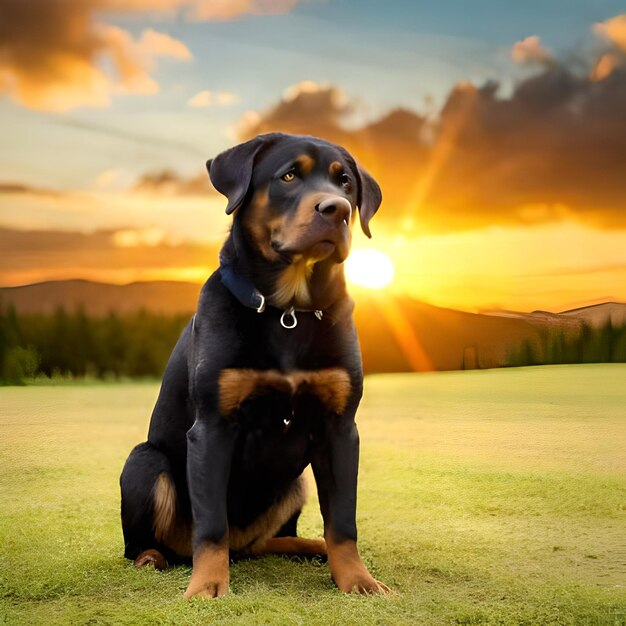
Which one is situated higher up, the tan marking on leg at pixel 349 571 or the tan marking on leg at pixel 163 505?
the tan marking on leg at pixel 163 505

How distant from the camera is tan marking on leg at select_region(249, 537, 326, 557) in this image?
4492 millimetres

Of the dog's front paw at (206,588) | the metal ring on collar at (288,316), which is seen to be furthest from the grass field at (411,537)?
the metal ring on collar at (288,316)

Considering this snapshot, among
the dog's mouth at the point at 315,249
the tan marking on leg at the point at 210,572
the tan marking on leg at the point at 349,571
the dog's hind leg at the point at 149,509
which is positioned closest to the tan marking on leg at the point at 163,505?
the dog's hind leg at the point at 149,509

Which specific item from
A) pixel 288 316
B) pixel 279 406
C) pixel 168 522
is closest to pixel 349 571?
pixel 279 406

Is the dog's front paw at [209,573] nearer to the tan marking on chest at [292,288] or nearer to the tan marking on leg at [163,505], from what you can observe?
the tan marking on leg at [163,505]

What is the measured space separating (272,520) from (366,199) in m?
1.74

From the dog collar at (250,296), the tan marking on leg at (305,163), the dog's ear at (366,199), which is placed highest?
the tan marking on leg at (305,163)

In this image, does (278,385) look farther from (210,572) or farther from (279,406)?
(210,572)

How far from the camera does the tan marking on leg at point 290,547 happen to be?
4492mm

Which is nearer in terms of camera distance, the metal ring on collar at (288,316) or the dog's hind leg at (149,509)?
the metal ring on collar at (288,316)

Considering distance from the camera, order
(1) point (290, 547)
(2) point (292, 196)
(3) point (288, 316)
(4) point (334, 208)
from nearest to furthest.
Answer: (4) point (334, 208) → (2) point (292, 196) → (3) point (288, 316) → (1) point (290, 547)

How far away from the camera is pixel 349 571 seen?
3879 millimetres

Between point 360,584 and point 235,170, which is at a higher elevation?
point 235,170

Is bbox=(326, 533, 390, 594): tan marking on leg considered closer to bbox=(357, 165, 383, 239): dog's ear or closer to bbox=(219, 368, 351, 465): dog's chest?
bbox=(219, 368, 351, 465): dog's chest
